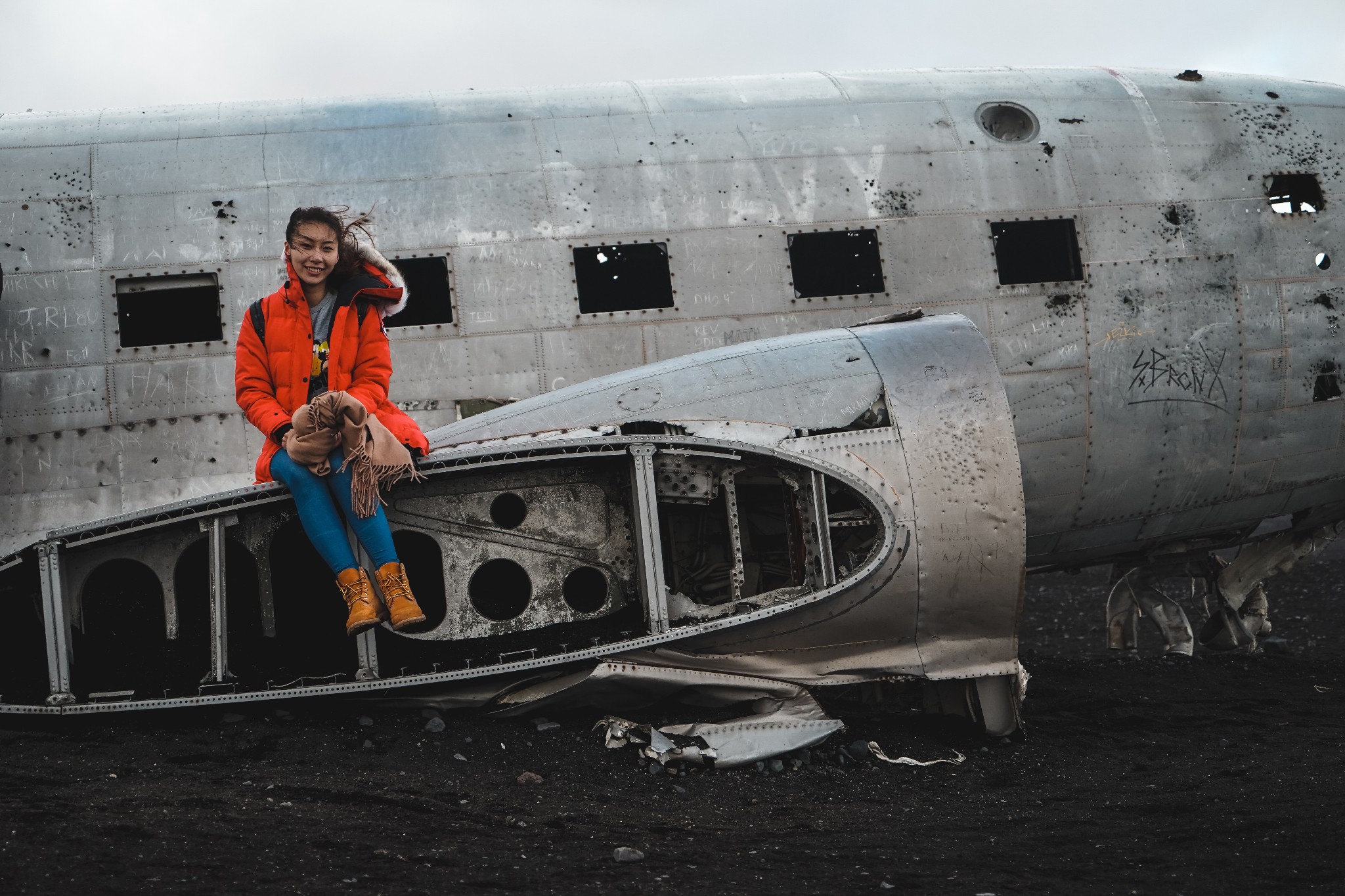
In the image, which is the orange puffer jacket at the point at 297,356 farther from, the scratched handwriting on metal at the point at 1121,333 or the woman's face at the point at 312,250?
the scratched handwriting on metal at the point at 1121,333

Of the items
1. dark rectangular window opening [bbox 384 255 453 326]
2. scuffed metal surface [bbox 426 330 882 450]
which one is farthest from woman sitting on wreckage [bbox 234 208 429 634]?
dark rectangular window opening [bbox 384 255 453 326]

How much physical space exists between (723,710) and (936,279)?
367 centimetres

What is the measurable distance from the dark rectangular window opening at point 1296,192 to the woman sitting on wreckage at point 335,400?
661 cm

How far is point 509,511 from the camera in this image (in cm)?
700

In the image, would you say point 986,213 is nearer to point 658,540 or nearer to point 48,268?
point 658,540

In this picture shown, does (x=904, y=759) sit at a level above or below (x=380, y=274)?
below

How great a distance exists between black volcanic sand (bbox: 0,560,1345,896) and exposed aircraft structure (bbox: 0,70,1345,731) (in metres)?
0.34

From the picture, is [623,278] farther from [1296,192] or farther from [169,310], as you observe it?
[1296,192]

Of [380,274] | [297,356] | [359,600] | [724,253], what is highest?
[724,253]

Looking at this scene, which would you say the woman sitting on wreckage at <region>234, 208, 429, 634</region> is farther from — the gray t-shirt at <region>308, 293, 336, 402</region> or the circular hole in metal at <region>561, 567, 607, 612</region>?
the circular hole in metal at <region>561, 567, 607, 612</region>

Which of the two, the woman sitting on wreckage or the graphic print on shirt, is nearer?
the woman sitting on wreckage

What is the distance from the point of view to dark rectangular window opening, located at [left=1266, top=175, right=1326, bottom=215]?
30.6 ft

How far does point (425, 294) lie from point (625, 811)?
4.10 m

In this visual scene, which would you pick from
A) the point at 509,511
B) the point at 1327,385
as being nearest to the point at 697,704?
the point at 509,511
